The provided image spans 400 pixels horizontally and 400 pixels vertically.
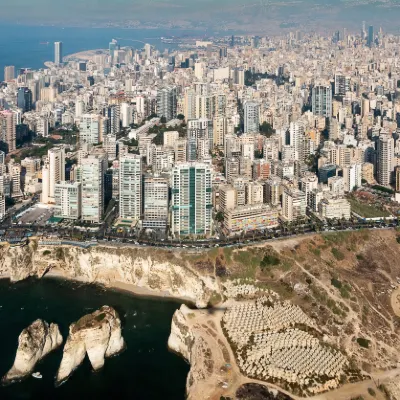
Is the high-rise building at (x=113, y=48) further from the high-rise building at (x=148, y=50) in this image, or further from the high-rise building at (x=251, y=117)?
the high-rise building at (x=251, y=117)

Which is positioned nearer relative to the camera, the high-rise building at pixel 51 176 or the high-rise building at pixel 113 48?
the high-rise building at pixel 51 176

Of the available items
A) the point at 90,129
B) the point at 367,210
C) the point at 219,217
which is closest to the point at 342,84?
the point at 90,129

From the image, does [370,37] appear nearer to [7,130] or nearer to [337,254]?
[7,130]

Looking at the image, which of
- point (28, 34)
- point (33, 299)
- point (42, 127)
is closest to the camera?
point (33, 299)

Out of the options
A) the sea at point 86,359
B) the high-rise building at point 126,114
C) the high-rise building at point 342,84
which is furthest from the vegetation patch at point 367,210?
the high-rise building at point 342,84

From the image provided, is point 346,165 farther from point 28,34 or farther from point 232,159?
point 28,34

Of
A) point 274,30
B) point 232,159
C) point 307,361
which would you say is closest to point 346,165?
point 232,159
